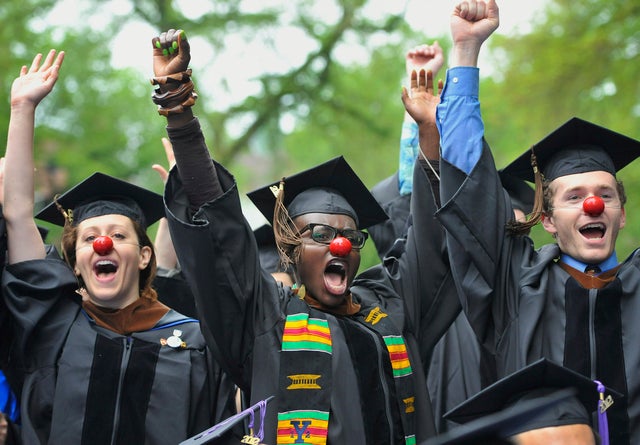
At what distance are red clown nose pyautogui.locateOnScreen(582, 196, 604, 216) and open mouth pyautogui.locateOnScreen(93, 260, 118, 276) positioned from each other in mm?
2285

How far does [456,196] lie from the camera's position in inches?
189

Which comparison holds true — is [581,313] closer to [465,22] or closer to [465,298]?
[465,298]

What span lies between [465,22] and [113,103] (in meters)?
11.6

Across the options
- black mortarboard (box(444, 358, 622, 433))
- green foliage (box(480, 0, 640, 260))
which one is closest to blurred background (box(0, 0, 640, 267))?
green foliage (box(480, 0, 640, 260))

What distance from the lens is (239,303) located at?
458cm

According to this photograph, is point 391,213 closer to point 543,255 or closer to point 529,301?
point 543,255

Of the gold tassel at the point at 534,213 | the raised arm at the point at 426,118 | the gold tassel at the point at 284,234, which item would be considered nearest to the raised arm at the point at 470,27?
the raised arm at the point at 426,118

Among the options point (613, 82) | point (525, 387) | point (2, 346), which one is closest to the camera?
point (525, 387)

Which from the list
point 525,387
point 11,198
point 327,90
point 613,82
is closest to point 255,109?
point 327,90

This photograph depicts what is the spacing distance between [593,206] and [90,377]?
2456 mm

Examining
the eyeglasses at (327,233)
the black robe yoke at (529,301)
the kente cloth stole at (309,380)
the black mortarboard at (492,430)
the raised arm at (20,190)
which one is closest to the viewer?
the black mortarboard at (492,430)

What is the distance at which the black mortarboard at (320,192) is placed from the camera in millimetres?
5055

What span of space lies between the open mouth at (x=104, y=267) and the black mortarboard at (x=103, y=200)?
0.95ft

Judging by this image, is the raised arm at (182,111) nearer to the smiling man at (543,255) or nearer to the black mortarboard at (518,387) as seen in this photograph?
the smiling man at (543,255)
